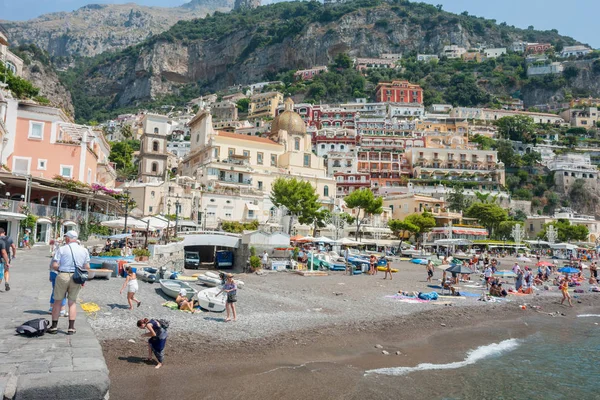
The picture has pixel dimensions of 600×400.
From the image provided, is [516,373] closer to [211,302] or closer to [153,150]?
[211,302]

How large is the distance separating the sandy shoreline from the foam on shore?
0.75 feet

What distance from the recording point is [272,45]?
163875 mm

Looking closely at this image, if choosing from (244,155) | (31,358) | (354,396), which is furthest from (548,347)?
(244,155)

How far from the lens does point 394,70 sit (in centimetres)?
14600

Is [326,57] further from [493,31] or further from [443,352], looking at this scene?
[443,352]

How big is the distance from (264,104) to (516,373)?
120313 mm

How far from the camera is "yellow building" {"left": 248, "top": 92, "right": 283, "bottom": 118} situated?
12290 cm

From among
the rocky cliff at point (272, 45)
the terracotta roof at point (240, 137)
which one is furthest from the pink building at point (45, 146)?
the rocky cliff at point (272, 45)

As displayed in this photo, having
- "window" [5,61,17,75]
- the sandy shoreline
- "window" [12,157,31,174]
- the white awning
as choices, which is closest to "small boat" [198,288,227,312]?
the sandy shoreline

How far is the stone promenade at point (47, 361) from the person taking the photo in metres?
4.74

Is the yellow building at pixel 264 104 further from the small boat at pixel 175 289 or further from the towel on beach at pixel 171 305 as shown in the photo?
the towel on beach at pixel 171 305

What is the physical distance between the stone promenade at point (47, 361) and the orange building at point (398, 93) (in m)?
A: 124

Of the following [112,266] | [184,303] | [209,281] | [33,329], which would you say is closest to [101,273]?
[112,266]

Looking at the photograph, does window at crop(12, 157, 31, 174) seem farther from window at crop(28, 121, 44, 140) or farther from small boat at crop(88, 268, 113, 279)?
small boat at crop(88, 268, 113, 279)
